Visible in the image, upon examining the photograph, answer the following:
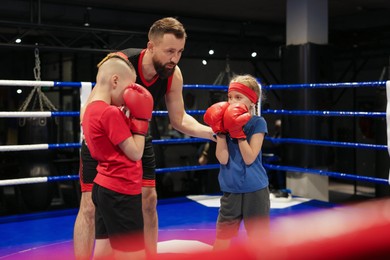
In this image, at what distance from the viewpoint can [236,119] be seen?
1983 mm

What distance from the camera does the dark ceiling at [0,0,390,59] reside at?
663 centimetres

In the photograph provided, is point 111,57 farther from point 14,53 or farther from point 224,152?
point 14,53

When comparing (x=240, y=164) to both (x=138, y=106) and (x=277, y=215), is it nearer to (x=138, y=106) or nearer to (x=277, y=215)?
(x=138, y=106)

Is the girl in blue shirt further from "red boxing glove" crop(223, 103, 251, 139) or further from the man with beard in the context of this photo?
the man with beard

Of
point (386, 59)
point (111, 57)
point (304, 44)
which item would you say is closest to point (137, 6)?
→ point (304, 44)

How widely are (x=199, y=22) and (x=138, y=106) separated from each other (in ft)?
21.3

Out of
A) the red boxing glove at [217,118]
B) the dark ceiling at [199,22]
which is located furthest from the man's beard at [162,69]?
the dark ceiling at [199,22]

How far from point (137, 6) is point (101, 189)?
5.65 metres

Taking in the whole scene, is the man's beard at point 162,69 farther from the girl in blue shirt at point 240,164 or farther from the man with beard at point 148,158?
the girl in blue shirt at point 240,164

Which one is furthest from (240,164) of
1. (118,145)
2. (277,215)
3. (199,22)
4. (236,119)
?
(199,22)

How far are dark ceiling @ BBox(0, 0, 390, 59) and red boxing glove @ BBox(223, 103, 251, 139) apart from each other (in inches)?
161

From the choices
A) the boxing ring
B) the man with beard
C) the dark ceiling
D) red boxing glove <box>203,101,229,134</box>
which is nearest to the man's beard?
the man with beard

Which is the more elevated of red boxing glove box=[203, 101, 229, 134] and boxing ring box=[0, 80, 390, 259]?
red boxing glove box=[203, 101, 229, 134]

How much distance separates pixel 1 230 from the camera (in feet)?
10.1
